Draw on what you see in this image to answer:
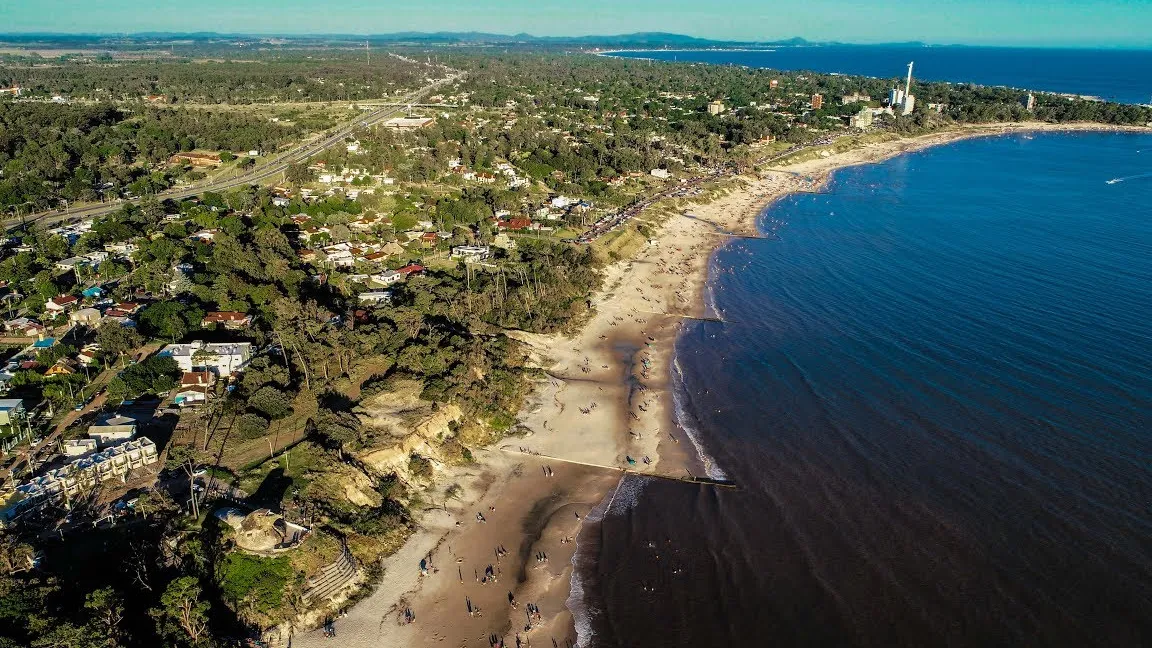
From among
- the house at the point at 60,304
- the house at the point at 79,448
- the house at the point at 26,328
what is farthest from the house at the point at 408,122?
the house at the point at 79,448

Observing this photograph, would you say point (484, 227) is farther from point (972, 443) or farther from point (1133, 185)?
point (1133, 185)

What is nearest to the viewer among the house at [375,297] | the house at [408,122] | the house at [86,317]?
the house at [86,317]

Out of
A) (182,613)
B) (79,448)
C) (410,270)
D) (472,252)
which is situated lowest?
(182,613)

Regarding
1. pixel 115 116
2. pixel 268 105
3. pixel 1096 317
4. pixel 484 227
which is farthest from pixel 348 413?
pixel 268 105

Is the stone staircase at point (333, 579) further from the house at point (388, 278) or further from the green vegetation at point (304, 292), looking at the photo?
the house at point (388, 278)

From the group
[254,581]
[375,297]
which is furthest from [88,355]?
[254,581]

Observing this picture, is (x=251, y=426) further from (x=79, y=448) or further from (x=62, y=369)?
→ (x=62, y=369)

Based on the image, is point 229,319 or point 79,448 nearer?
point 79,448
